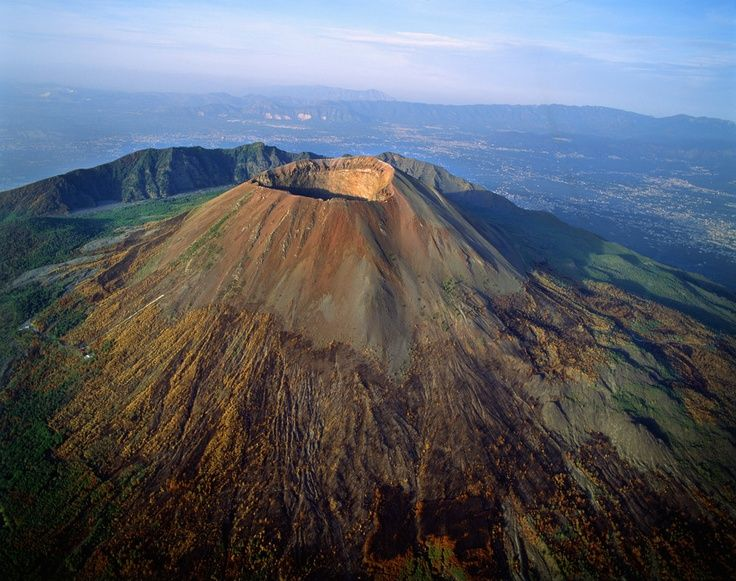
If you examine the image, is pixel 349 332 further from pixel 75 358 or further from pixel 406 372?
pixel 75 358

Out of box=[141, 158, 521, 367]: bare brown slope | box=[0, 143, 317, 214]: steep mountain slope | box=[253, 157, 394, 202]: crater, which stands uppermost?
box=[253, 157, 394, 202]: crater

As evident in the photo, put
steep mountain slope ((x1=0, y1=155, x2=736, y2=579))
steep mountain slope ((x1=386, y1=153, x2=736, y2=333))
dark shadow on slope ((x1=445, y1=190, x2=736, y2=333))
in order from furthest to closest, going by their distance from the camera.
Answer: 1. dark shadow on slope ((x1=445, y1=190, x2=736, y2=333))
2. steep mountain slope ((x1=386, y1=153, x2=736, y2=333))
3. steep mountain slope ((x1=0, y1=155, x2=736, y2=579))

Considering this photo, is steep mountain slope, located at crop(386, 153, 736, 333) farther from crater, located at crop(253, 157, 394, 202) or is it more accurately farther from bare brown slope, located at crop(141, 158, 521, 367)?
crater, located at crop(253, 157, 394, 202)

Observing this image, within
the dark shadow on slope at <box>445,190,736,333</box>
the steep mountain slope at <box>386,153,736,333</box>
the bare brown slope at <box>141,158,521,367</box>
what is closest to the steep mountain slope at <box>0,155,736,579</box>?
the bare brown slope at <box>141,158,521,367</box>

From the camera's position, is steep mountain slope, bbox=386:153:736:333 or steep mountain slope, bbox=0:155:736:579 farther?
steep mountain slope, bbox=386:153:736:333

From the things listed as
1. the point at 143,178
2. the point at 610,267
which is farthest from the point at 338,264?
the point at 143,178

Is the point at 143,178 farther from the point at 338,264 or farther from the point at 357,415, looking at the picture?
the point at 357,415

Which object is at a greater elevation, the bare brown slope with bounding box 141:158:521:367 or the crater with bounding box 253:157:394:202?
the crater with bounding box 253:157:394:202

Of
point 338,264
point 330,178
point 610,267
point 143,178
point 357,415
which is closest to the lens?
point 357,415
